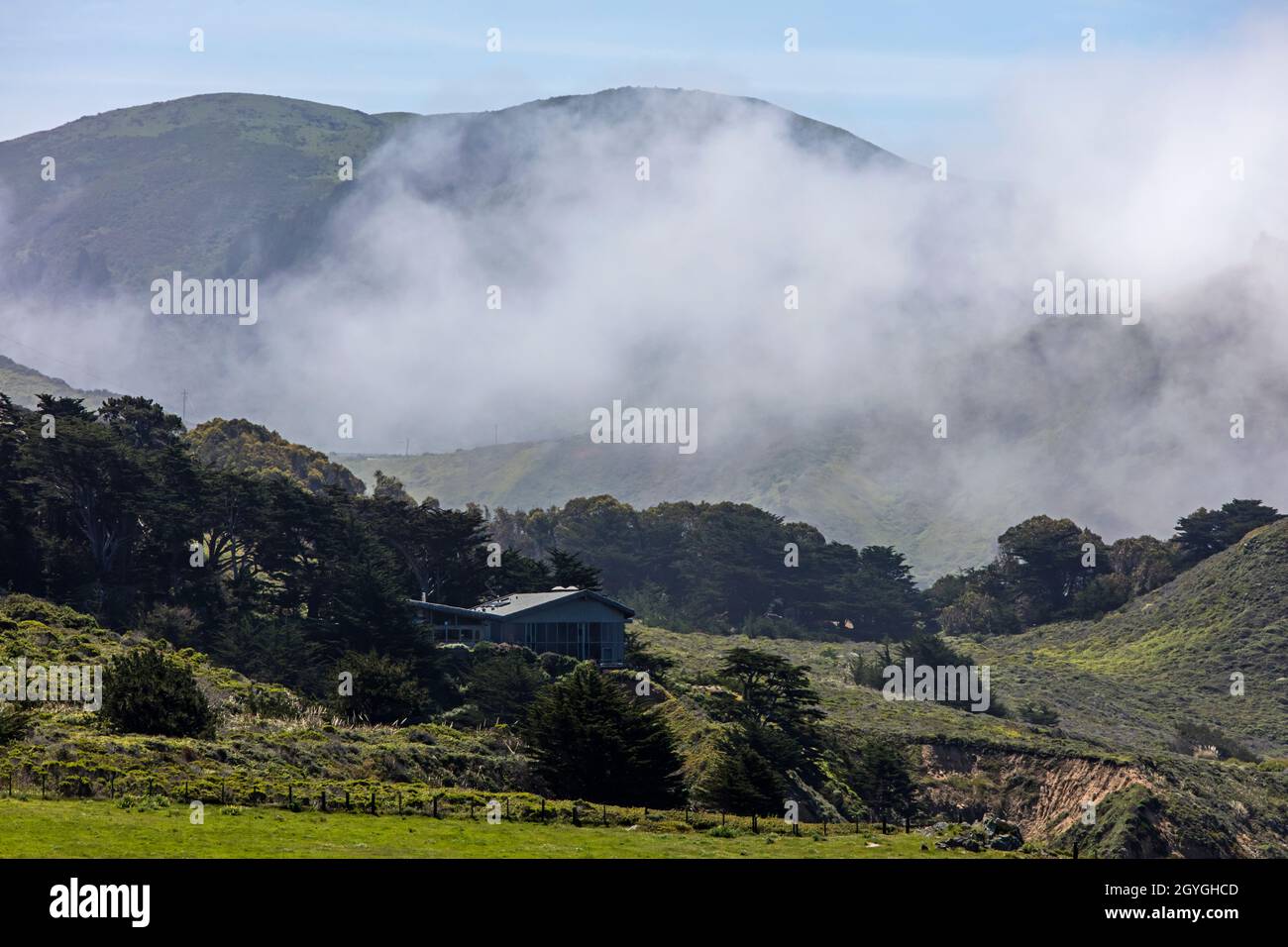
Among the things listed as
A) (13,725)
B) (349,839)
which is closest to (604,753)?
(349,839)

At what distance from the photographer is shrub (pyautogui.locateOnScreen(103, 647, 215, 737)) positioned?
5512 cm

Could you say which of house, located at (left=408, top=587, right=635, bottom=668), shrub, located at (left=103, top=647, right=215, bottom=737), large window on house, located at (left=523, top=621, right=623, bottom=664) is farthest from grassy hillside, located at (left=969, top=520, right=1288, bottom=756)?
shrub, located at (left=103, top=647, right=215, bottom=737)

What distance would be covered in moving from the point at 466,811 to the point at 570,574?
5405 centimetres

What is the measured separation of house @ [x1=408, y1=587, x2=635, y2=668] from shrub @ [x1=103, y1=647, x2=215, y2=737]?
33.0 metres

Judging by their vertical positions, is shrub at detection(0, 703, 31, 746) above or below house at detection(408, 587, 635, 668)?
below

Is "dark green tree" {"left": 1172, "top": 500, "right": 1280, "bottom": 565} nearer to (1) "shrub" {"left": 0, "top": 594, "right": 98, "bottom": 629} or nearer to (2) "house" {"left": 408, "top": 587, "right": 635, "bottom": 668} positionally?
(2) "house" {"left": 408, "top": 587, "right": 635, "bottom": 668}

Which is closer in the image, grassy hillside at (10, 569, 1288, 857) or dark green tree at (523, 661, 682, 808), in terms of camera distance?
grassy hillside at (10, 569, 1288, 857)

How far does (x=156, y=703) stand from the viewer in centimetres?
5550

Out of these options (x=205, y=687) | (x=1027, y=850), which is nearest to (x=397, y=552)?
(x=205, y=687)

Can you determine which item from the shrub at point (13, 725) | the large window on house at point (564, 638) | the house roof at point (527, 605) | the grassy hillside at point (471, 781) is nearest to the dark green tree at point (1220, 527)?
the grassy hillside at point (471, 781)

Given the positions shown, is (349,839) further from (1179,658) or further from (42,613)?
(1179,658)

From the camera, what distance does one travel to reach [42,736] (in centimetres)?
5156
